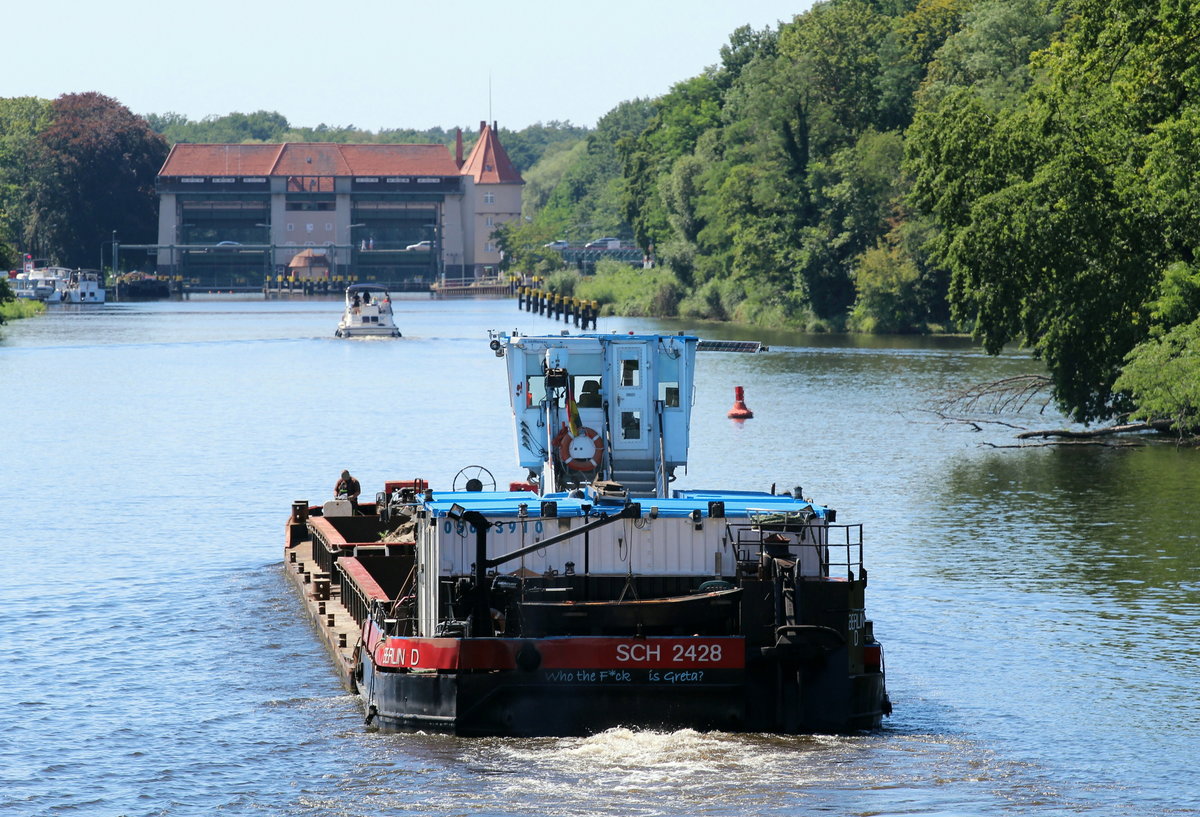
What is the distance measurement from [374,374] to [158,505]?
43.2 meters

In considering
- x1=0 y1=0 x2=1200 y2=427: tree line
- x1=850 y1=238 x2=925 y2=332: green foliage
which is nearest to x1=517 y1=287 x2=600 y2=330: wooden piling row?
x1=0 y1=0 x2=1200 y2=427: tree line

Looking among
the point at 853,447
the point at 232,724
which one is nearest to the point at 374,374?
the point at 853,447

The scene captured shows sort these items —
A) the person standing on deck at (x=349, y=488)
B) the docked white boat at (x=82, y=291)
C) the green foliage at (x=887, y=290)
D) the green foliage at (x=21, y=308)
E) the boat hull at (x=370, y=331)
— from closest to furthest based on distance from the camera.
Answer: the person standing on deck at (x=349, y=488) → the green foliage at (x=887, y=290) → the boat hull at (x=370, y=331) → the green foliage at (x=21, y=308) → the docked white boat at (x=82, y=291)

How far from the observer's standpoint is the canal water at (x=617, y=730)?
1916 cm

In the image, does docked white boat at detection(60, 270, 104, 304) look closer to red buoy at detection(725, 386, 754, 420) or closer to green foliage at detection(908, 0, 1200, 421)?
red buoy at detection(725, 386, 754, 420)

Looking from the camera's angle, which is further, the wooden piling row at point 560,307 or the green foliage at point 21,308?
the green foliage at point 21,308

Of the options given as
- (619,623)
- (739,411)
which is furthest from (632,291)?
(619,623)

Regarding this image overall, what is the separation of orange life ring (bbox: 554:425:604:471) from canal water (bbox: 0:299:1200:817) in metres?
5.02

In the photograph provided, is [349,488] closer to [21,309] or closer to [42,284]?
[21,309]

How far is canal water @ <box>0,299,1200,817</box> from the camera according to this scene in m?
19.2

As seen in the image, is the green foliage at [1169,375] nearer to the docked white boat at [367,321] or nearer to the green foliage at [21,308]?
the docked white boat at [367,321]

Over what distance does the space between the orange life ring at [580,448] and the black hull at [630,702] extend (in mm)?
8957

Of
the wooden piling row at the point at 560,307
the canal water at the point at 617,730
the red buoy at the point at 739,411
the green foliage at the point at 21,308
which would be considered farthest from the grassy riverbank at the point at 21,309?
the red buoy at the point at 739,411

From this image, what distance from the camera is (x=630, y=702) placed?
19625 mm
